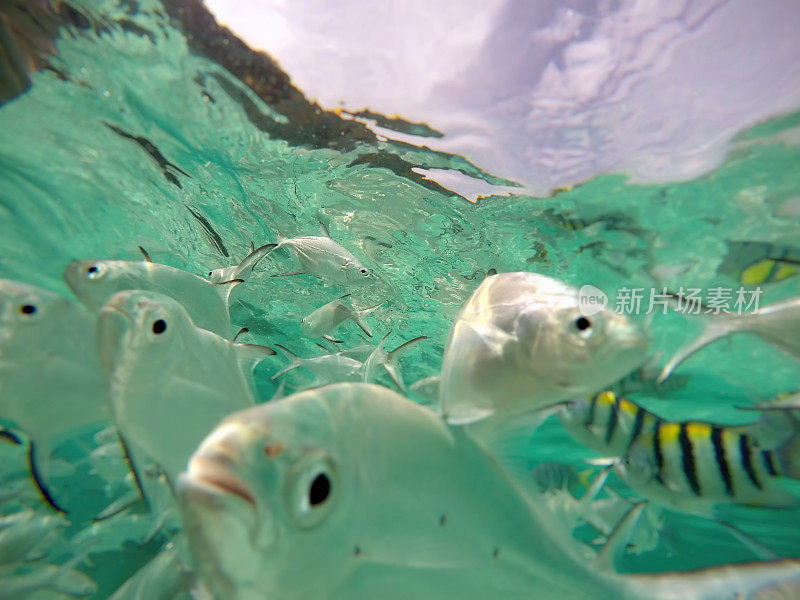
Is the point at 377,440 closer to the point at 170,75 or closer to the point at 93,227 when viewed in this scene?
the point at 170,75

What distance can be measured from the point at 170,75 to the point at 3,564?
888cm

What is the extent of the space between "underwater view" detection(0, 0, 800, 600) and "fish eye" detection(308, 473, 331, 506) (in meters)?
0.01

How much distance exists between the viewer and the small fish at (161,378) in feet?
5.93

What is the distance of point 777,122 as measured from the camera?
18.2 ft

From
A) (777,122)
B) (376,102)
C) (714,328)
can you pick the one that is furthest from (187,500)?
(777,122)

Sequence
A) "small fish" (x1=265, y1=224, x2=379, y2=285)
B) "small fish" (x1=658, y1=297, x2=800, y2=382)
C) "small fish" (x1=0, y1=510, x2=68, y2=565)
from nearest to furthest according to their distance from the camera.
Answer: "small fish" (x1=658, y1=297, x2=800, y2=382), "small fish" (x1=265, y1=224, x2=379, y2=285), "small fish" (x1=0, y1=510, x2=68, y2=565)

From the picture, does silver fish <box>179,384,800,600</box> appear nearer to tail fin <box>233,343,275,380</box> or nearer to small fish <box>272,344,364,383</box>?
tail fin <box>233,343,275,380</box>

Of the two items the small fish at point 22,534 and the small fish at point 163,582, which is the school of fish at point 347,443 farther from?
the small fish at point 22,534

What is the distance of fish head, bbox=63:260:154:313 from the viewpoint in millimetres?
2775

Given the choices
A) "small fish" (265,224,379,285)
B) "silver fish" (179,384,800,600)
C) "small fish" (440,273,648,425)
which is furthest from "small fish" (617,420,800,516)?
"small fish" (265,224,379,285)

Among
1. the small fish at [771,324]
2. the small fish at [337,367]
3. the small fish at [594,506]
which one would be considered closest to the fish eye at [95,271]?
the small fish at [337,367]

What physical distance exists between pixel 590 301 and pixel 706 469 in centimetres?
363

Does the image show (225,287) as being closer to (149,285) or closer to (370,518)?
(149,285)

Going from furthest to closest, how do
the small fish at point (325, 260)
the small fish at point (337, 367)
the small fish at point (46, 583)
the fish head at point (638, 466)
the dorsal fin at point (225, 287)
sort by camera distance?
the small fish at point (46, 583)
the small fish at point (325, 260)
the small fish at point (337, 367)
the fish head at point (638, 466)
the dorsal fin at point (225, 287)
